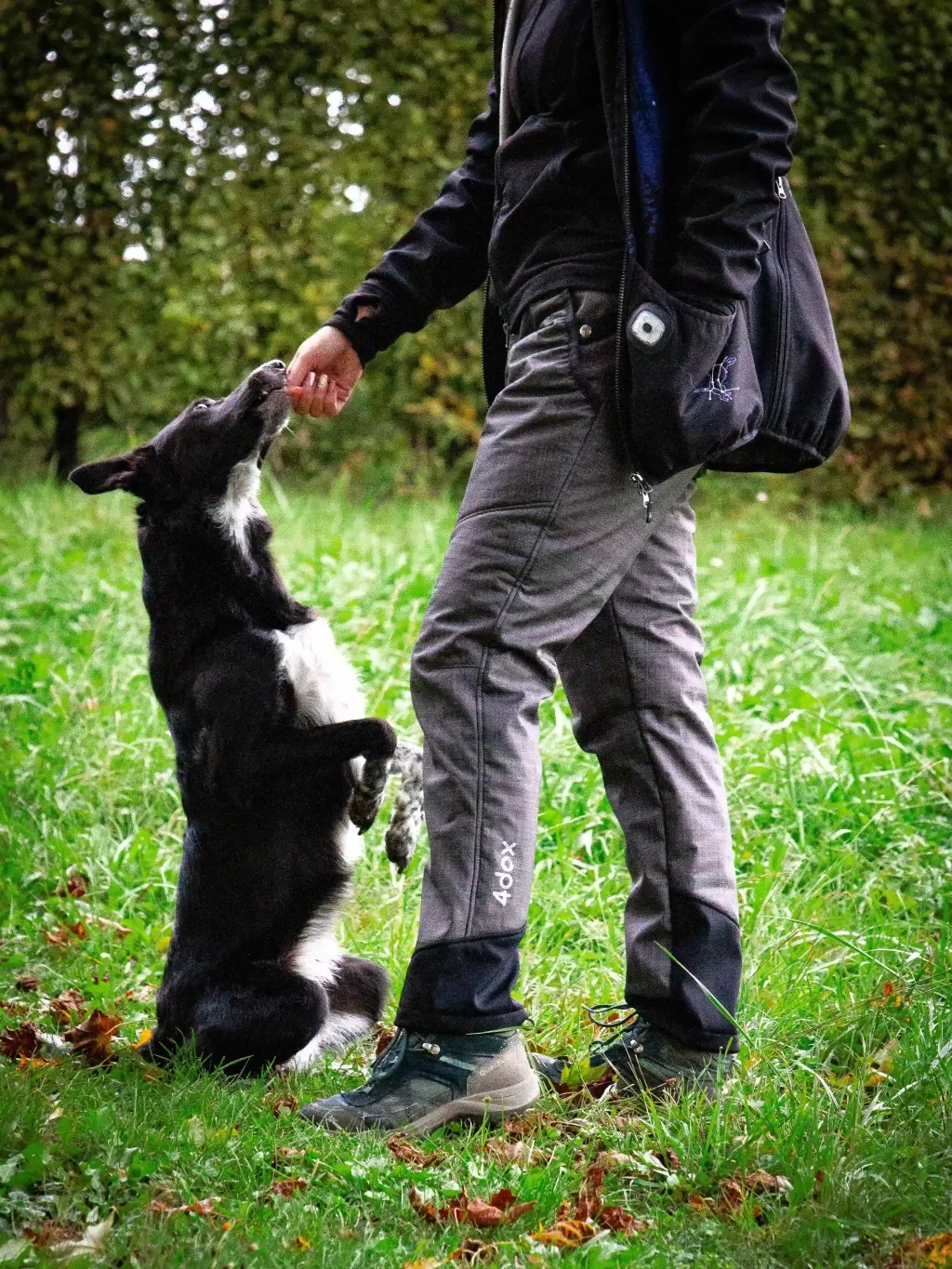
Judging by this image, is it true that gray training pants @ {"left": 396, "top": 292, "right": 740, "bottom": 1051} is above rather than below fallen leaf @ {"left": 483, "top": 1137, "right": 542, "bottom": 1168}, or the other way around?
above

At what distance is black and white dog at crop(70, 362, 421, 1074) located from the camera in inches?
104

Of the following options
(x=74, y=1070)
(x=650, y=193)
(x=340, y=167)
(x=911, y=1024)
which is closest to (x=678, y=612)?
(x=650, y=193)

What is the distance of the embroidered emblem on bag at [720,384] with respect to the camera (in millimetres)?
2115

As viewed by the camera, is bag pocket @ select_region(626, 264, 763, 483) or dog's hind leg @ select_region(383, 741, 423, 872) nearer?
bag pocket @ select_region(626, 264, 763, 483)

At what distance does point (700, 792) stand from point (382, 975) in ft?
2.99

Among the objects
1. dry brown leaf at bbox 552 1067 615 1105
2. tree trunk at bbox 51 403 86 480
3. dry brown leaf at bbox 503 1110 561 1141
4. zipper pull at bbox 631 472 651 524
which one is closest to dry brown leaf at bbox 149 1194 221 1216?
dry brown leaf at bbox 503 1110 561 1141

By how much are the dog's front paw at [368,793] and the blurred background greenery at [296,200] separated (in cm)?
523

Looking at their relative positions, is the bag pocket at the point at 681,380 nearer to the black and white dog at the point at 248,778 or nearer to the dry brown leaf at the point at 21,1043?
the black and white dog at the point at 248,778

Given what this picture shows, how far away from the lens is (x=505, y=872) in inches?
87.2

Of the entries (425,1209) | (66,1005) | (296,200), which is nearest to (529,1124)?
(425,1209)

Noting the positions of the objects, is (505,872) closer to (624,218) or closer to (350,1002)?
(350,1002)

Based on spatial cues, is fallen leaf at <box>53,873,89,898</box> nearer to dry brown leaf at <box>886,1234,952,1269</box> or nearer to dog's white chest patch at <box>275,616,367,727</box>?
dog's white chest patch at <box>275,616,367,727</box>

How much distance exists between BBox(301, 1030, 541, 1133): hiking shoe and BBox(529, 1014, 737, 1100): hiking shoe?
0.90ft

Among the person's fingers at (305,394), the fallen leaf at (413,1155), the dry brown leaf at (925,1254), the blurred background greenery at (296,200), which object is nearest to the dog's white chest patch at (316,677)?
the person's fingers at (305,394)
